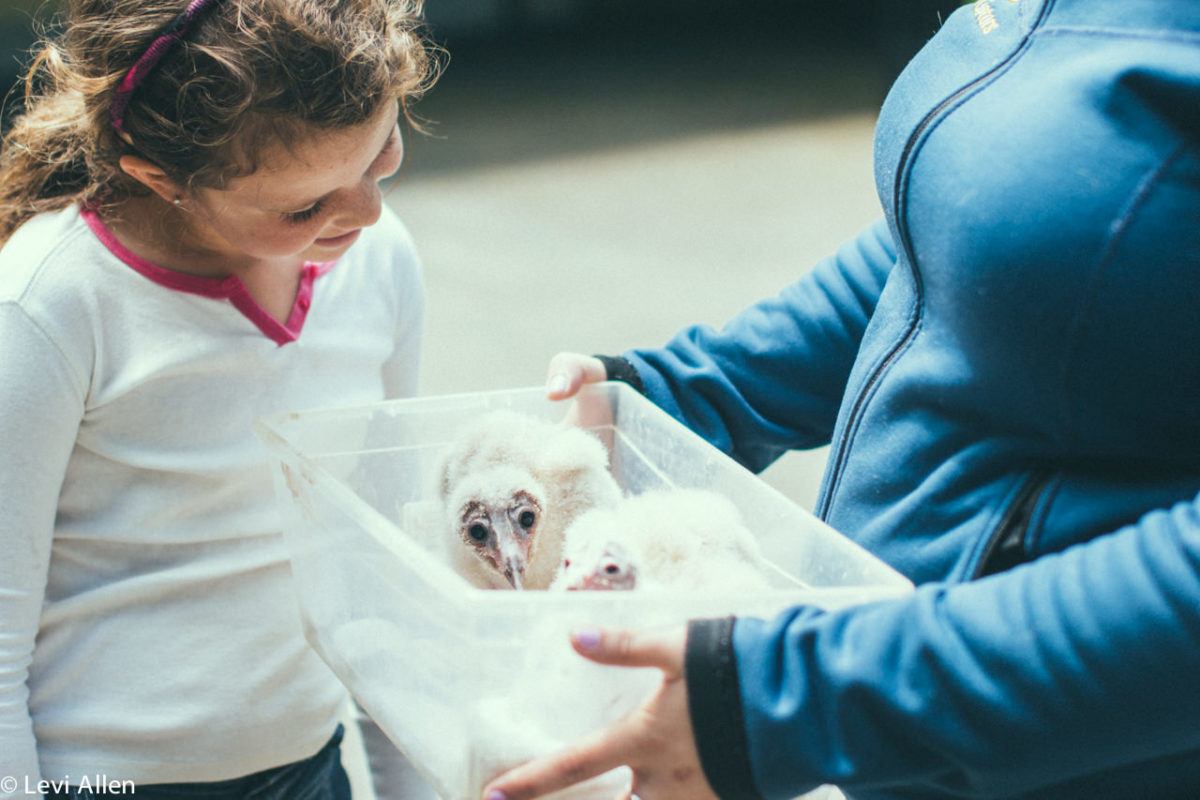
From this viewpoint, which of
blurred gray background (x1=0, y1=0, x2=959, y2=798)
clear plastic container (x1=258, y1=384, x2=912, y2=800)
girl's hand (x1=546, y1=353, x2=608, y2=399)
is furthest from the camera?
blurred gray background (x1=0, y1=0, x2=959, y2=798)

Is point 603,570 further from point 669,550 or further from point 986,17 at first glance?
point 986,17

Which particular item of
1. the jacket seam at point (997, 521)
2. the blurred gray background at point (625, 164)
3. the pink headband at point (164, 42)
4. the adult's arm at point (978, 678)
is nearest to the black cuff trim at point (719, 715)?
the adult's arm at point (978, 678)

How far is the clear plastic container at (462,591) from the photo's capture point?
79 centimetres

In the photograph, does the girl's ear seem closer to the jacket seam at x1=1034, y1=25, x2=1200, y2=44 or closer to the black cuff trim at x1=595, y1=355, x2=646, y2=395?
the black cuff trim at x1=595, y1=355, x2=646, y2=395

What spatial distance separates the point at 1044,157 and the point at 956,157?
Result: 71mm

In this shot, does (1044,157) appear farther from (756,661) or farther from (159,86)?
(159,86)

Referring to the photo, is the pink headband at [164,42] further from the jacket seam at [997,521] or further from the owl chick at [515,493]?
the jacket seam at [997,521]

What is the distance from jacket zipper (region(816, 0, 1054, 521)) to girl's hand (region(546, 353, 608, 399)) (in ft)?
0.92

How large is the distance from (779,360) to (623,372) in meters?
0.15

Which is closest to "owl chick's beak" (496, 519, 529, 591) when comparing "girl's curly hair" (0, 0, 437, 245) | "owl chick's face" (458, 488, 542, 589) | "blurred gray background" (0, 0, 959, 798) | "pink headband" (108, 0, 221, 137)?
"owl chick's face" (458, 488, 542, 589)

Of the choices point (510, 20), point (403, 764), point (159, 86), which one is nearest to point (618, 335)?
point (403, 764)

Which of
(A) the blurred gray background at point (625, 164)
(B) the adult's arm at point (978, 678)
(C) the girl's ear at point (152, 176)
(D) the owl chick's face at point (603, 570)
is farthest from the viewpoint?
(A) the blurred gray background at point (625, 164)

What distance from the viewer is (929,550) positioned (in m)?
0.86

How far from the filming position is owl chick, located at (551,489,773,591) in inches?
36.7
